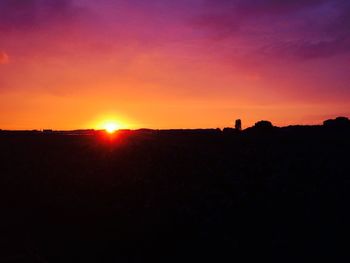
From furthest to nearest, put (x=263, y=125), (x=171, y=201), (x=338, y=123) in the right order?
1. (x=338, y=123)
2. (x=263, y=125)
3. (x=171, y=201)

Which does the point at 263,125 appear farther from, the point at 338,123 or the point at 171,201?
the point at 171,201

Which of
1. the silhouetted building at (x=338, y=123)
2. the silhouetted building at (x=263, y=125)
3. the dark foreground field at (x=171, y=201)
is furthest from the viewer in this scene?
the silhouetted building at (x=338, y=123)

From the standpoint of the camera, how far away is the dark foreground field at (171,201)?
58.6 feet

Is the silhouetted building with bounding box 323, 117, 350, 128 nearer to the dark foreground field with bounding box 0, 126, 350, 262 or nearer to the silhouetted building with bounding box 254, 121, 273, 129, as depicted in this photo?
the silhouetted building with bounding box 254, 121, 273, 129

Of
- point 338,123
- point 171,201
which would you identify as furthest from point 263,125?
point 171,201

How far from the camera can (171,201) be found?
70.2 ft

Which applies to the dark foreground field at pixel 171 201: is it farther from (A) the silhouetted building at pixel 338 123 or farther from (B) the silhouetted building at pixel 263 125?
(A) the silhouetted building at pixel 338 123

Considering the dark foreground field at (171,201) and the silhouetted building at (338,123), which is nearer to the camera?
the dark foreground field at (171,201)

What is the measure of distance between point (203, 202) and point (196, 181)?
2.94 metres

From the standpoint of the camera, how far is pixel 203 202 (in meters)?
21.3

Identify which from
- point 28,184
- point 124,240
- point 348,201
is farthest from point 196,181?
point 28,184

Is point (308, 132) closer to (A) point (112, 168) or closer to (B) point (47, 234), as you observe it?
(A) point (112, 168)

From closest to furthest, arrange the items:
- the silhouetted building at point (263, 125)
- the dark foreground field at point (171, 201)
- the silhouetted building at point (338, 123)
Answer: the dark foreground field at point (171, 201) → the silhouetted building at point (263, 125) → the silhouetted building at point (338, 123)

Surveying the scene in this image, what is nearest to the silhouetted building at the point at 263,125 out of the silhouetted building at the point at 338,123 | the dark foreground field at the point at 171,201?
the silhouetted building at the point at 338,123
